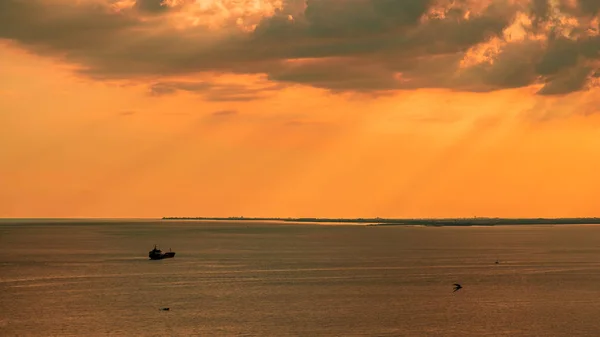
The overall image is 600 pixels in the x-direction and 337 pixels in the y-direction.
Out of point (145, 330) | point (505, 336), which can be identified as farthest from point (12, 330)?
point (505, 336)

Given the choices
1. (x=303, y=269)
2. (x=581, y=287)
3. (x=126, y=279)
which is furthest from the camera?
(x=303, y=269)

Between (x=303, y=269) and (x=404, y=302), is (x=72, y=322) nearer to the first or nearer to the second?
(x=404, y=302)

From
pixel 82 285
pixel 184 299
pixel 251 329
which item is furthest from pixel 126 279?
pixel 251 329

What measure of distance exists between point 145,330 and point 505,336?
140ft

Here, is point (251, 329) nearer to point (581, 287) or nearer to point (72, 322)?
point (72, 322)

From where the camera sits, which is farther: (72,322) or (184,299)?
(184,299)

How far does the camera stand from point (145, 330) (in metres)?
99.8

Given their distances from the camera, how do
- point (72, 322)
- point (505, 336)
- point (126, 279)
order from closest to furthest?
point (505, 336)
point (72, 322)
point (126, 279)

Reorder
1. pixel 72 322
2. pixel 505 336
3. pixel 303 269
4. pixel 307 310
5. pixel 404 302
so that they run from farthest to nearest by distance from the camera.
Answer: pixel 303 269 < pixel 404 302 < pixel 307 310 < pixel 72 322 < pixel 505 336

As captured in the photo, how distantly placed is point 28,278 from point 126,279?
64.0ft

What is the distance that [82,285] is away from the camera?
490ft

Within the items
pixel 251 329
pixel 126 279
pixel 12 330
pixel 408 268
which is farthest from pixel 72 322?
pixel 408 268

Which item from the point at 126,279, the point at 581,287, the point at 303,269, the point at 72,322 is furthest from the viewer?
the point at 303,269

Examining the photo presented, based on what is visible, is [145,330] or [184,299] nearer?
[145,330]
